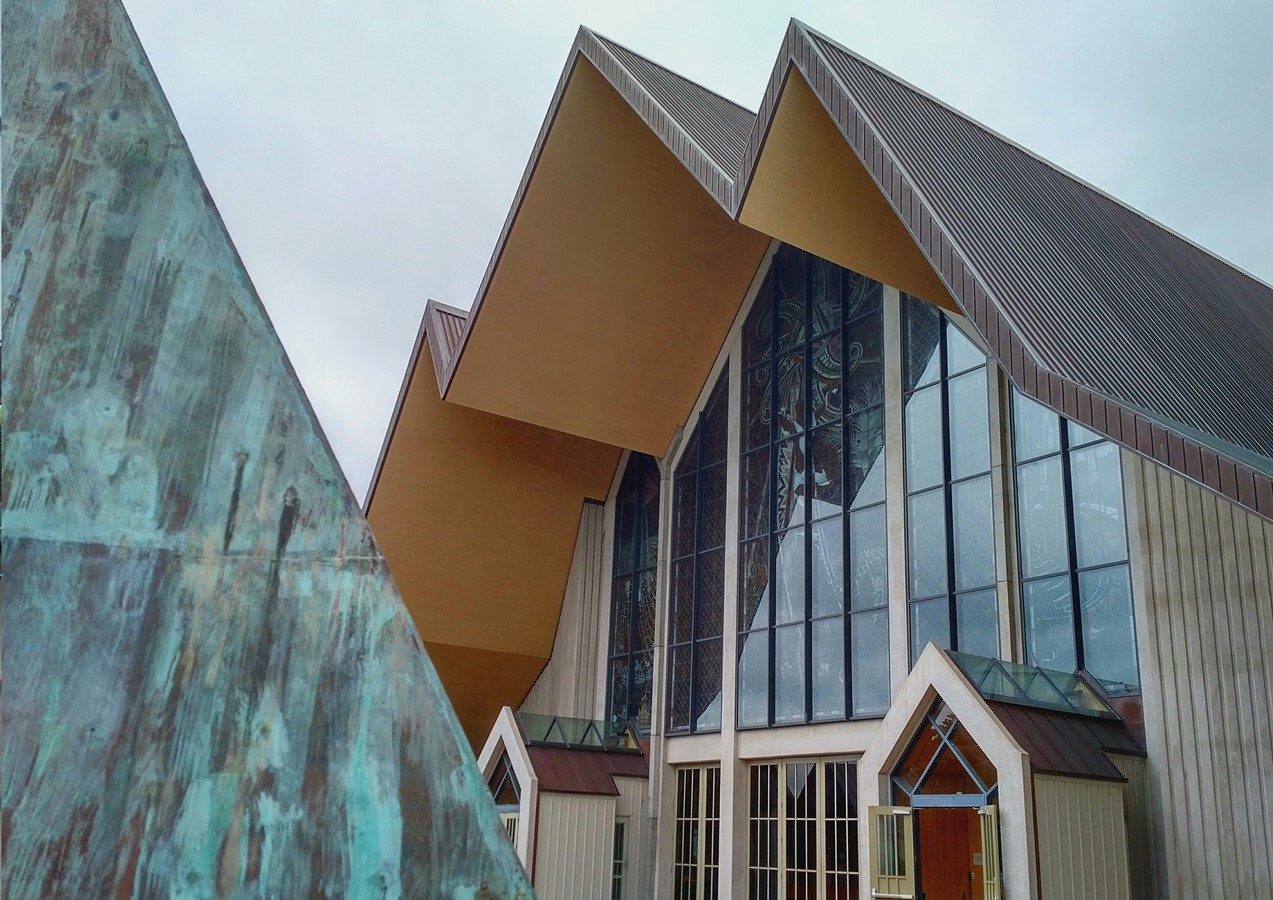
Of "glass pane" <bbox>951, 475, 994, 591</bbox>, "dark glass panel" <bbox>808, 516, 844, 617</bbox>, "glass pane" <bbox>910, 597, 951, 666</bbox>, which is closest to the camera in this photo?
"glass pane" <bbox>951, 475, 994, 591</bbox>

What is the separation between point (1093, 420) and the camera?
8383mm

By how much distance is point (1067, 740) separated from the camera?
1048 cm

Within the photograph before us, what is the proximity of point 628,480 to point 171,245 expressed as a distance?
16.4 m

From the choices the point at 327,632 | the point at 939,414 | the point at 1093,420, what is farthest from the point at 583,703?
the point at 327,632

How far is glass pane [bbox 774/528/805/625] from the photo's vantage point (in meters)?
15.8

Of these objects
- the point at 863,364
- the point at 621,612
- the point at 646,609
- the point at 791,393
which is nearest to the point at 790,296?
the point at 791,393

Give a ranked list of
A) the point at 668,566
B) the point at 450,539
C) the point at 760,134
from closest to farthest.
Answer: the point at 760,134, the point at 668,566, the point at 450,539

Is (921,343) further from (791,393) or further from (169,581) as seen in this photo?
(169,581)

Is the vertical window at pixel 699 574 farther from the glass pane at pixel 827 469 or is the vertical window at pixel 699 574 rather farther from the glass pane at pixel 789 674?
the glass pane at pixel 827 469

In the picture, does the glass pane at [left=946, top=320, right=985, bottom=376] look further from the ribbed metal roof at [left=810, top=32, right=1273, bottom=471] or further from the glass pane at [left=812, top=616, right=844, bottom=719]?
the glass pane at [left=812, top=616, right=844, bottom=719]

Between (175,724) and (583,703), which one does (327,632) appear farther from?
(583,703)

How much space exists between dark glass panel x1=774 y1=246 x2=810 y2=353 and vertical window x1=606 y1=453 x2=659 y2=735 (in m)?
3.65

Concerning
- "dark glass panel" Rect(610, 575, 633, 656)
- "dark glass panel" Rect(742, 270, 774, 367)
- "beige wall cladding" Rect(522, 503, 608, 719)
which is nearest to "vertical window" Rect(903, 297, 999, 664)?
"dark glass panel" Rect(742, 270, 774, 367)

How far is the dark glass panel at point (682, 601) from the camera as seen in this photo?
17.8 metres
